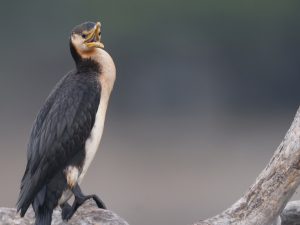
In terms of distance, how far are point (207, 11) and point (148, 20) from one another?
895 millimetres

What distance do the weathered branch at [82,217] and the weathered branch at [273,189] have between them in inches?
16.8

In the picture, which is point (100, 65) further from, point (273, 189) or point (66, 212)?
point (273, 189)

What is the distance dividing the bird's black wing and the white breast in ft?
0.13

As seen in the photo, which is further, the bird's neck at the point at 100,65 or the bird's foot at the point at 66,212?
the bird's neck at the point at 100,65

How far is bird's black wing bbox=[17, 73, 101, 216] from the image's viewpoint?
6.96 m

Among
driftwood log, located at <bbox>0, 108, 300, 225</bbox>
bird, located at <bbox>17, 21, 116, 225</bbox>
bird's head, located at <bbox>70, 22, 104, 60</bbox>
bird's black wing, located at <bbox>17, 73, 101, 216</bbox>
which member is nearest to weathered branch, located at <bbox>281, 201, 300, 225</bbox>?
driftwood log, located at <bbox>0, 108, 300, 225</bbox>

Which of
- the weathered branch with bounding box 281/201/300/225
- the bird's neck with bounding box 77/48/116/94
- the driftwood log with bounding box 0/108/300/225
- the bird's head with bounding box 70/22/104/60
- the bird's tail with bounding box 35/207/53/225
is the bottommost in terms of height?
the bird's tail with bounding box 35/207/53/225

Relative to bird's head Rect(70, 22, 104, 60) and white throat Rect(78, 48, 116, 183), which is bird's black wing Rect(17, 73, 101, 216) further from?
bird's head Rect(70, 22, 104, 60)

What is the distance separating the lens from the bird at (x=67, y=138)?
694 centimetres

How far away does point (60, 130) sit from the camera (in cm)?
706

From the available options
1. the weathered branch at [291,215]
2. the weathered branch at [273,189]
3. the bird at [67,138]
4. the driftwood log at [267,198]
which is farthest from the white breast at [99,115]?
the weathered branch at [291,215]

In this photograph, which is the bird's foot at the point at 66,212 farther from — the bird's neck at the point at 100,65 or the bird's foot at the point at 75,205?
the bird's neck at the point at 100,65

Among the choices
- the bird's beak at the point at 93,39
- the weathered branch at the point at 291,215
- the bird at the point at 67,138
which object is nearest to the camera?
the bird at the point at 67,138

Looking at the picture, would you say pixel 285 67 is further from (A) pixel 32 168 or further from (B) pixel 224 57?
(A) pixel 32 168
